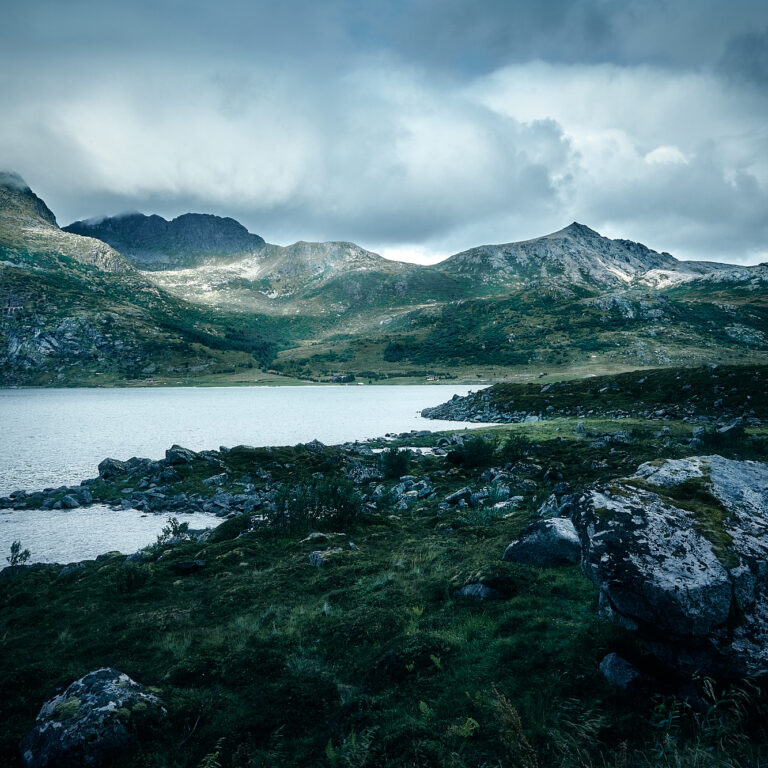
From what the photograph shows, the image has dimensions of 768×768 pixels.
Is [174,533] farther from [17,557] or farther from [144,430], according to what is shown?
[144,430]

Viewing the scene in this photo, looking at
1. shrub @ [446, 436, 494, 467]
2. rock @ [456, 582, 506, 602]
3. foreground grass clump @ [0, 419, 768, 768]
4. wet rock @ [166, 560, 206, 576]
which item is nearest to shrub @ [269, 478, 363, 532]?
foreground grass clump @ [0, 419, 768, 768]

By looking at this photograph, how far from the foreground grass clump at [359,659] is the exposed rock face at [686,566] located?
0.53 meters

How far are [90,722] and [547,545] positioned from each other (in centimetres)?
1112

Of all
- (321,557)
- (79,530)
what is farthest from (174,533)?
(321,557)

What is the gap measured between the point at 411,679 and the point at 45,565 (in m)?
18.5

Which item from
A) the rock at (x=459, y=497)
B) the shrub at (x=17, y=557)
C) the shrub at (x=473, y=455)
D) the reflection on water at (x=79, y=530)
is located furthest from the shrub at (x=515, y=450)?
the shrub at (x=17, y=557)

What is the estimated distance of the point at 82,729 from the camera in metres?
6.71

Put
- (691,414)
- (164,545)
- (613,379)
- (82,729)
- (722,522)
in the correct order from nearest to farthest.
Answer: (82,729) < (722,522) < (164,545) < (691,414) < (613,379)

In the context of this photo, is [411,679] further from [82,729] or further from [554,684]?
[82,729]

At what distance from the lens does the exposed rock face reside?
6.28m

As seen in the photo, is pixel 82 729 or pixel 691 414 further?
pixel 691 414

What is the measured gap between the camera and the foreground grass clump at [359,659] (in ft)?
19.1

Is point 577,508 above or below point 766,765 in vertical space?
above

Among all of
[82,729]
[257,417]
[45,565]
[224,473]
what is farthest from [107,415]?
[82,729]
